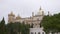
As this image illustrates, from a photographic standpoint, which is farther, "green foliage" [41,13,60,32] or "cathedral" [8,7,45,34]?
"cathedral" [8,7,45,34]

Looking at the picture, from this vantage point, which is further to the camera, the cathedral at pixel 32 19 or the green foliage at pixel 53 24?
the cathedral at pixel 32 19

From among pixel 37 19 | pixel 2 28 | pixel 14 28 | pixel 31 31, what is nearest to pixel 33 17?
pixel 37 19

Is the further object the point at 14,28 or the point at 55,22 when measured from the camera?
the point at 14,28

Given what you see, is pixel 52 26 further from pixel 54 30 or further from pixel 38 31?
pixel 38 31

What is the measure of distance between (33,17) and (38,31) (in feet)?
110

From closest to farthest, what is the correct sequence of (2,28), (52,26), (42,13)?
1. (52,26)
2. (2,28)
3. (42,13)

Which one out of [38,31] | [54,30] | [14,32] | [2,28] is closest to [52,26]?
[54,30]

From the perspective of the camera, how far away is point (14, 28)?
5988 centimetres

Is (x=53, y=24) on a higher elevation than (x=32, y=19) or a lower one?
lower

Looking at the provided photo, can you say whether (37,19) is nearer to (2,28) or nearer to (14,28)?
(14,28)

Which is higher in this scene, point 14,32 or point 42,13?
point 42,13

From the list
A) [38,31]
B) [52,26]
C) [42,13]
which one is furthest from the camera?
[42,13]

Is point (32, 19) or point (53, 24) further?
point (32, 19)

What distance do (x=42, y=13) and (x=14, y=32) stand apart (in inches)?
1508
